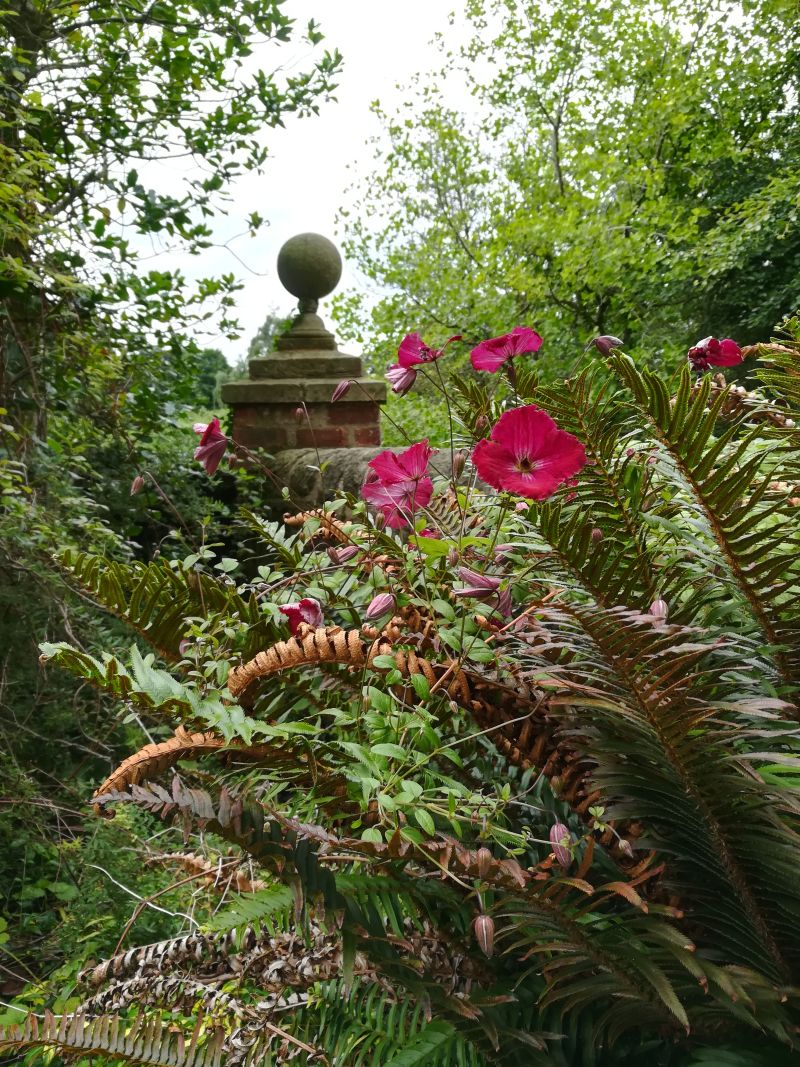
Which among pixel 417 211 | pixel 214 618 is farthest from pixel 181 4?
pixel 417 211


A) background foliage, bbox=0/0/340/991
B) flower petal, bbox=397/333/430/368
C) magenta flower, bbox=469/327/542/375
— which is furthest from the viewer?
background foliage, bbox=0/0/340/991

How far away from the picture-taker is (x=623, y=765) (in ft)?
2.30

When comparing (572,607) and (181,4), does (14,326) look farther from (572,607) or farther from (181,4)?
(572,607)

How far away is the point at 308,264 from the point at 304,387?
2.31 ft

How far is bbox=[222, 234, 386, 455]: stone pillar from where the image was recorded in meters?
3.78

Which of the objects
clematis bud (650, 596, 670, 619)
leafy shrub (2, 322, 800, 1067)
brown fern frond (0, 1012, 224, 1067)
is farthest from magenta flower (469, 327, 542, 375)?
brown fern frond (0, 1012, 224, 1067)

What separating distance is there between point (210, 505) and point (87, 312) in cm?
103

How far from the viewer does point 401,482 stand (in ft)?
3.59

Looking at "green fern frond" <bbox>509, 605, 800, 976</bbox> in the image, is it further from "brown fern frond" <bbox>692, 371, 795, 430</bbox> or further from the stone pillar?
the stone pillar

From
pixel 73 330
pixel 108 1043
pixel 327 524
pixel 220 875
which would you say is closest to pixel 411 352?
pixel 327 524

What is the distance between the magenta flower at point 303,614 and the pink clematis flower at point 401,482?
188mm

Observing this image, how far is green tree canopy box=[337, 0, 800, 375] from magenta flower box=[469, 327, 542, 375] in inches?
306

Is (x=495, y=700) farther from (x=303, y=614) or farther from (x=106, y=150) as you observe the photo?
(x=106, y=150)

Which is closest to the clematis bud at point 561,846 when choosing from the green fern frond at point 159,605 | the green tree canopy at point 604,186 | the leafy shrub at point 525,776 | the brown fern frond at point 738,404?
the leafy shrub at point 525,776
